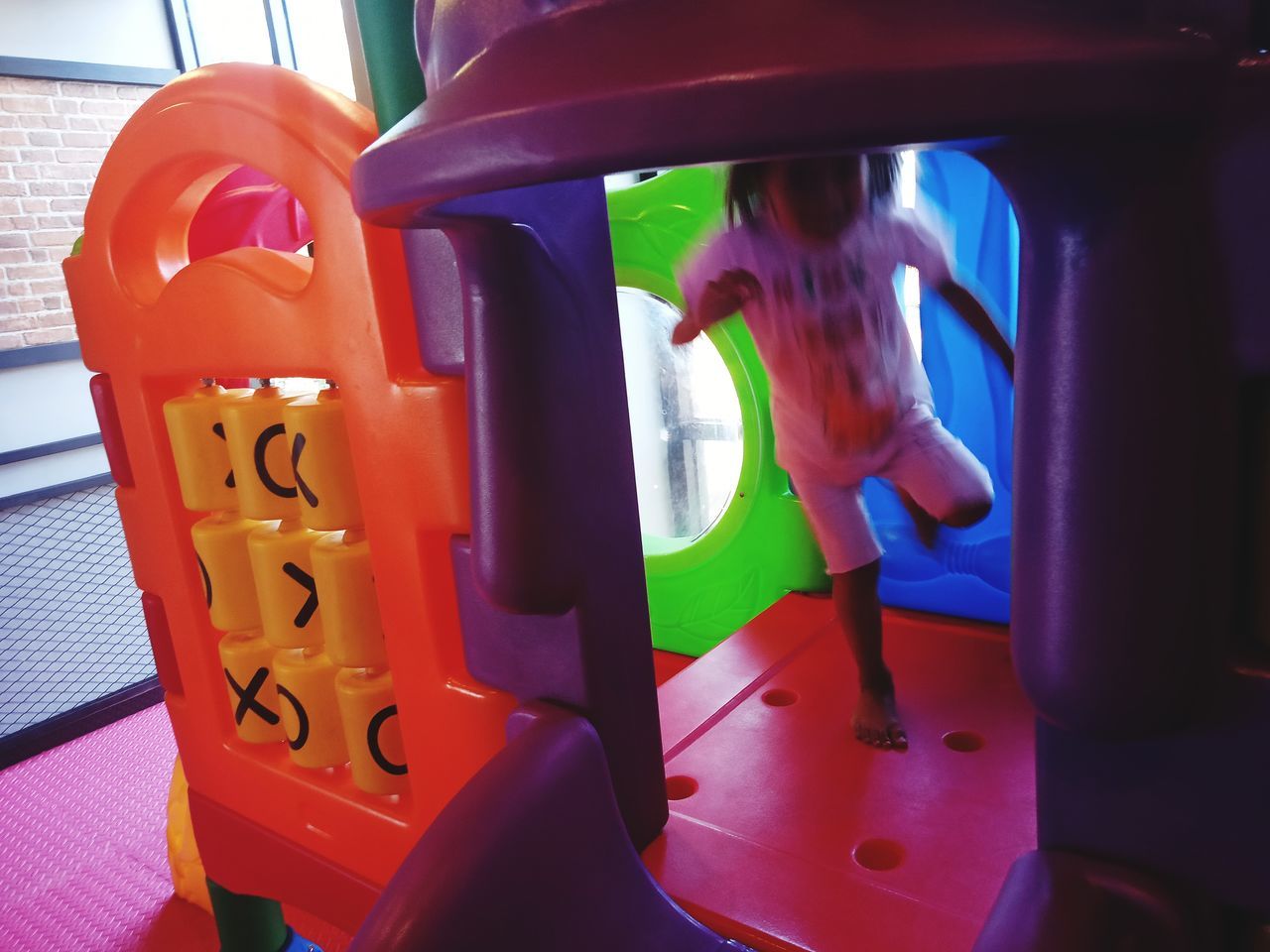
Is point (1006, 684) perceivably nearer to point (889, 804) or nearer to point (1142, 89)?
point (889, 804)

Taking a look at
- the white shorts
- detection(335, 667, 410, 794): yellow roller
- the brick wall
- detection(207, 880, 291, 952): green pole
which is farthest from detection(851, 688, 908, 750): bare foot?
the brick wall

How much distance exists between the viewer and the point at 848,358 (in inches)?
34.2

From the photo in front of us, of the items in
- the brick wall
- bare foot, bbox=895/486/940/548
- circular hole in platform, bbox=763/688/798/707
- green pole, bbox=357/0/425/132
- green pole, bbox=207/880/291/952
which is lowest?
green pole, bbox=207/880/291/952

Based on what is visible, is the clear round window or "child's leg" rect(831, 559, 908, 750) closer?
"child's leg" rect(831, 559, 908, 750)

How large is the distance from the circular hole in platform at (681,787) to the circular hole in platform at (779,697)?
156 millimetres

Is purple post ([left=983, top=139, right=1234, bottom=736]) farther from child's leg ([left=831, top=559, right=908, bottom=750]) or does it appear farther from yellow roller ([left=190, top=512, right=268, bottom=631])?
yellow roller ([left=190, top=512, right=268, bottom=631])

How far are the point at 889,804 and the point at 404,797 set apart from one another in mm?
394

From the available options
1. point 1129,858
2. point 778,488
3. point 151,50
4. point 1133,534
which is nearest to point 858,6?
point 1133,534

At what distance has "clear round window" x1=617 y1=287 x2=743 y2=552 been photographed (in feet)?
3.93

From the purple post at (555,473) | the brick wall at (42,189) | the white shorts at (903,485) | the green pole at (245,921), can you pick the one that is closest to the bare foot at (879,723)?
the white shorts at (903,485)

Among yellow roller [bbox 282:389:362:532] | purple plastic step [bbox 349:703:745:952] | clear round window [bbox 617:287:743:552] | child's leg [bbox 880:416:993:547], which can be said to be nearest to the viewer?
purple plastic step [bbox 349:703:745:952]

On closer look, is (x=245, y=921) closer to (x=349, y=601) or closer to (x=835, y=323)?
(x=349, y=601)

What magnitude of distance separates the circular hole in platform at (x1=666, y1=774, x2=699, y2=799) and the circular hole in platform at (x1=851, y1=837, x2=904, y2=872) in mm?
138

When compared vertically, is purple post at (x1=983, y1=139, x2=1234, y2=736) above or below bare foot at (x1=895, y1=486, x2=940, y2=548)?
above
